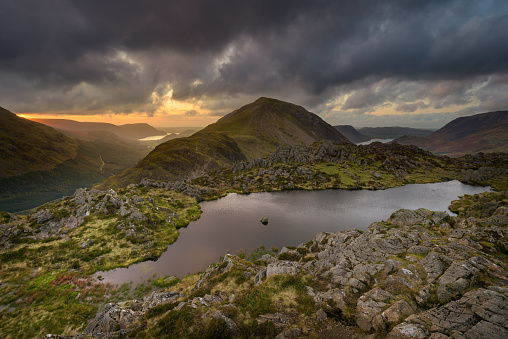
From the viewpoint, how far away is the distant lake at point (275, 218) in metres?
52.6

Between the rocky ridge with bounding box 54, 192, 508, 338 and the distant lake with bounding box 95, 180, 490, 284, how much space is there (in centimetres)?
1829

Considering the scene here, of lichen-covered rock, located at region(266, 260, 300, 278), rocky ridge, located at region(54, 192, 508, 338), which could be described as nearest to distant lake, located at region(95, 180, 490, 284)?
rocky ridge, located at region(54, 192, 508, 338)

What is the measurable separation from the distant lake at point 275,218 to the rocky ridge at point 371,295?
720 inches

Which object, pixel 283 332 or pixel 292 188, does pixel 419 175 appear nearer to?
pixel 292 188

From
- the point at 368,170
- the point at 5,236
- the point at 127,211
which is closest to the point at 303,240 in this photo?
the point at 127,211

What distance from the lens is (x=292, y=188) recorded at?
130625mm

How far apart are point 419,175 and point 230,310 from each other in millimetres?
188640

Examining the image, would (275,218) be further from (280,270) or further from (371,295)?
(371,295)

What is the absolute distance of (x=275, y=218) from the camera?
3159 inches

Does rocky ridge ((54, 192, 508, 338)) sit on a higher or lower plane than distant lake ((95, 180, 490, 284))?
higher

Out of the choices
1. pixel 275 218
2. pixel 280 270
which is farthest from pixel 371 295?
pixel 275 218

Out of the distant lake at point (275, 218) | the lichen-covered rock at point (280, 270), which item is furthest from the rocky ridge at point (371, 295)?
the distant lake at point (275, 218)

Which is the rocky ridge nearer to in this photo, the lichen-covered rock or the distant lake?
the lichen-covered rock

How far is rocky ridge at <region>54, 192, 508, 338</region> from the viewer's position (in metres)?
17.2
